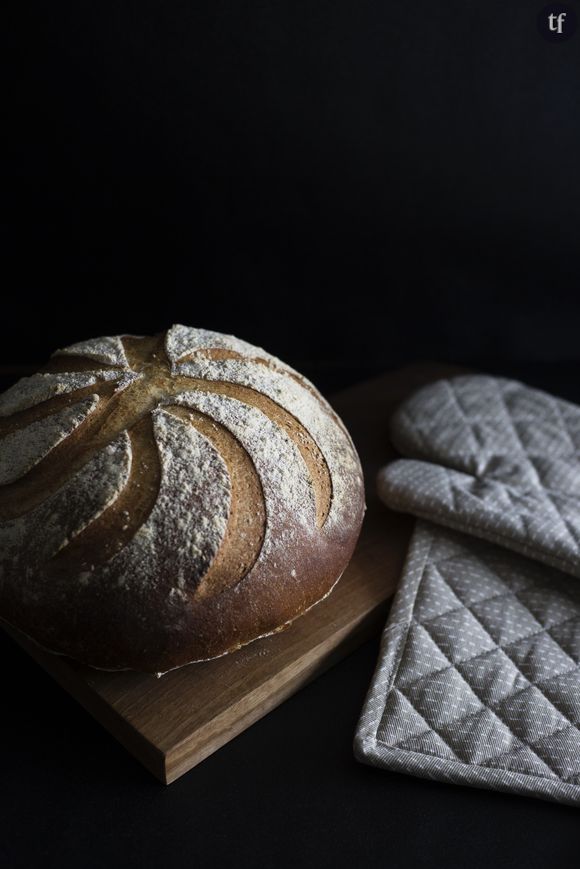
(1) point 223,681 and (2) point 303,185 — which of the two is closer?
(1) point 223,681

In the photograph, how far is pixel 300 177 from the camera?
1.77m

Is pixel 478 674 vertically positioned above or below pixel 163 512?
below

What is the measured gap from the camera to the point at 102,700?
102cm

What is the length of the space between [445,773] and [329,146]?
3.91 feet

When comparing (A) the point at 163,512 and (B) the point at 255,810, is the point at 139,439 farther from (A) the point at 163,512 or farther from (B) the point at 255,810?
(B) the point at 255,810

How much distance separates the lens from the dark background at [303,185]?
1.58 metres

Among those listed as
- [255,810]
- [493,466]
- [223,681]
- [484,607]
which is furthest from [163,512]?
[493,466]

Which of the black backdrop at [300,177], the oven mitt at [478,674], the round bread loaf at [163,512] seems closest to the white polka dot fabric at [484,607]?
the oven mitt at [478,674]

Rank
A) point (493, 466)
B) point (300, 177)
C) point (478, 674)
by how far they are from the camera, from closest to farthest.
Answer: point (478, 674) → point (493, 466) → point (300, 177)

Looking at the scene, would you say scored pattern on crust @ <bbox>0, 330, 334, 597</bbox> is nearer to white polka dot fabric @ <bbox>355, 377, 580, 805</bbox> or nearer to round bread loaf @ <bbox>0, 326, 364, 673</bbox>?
round bread loaf @ <bbox>0, 326, 364, 673</bbox>

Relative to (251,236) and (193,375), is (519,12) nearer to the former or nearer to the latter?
(251,236)

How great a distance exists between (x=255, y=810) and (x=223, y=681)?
0.15 meters

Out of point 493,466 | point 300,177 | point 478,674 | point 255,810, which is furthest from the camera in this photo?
point 300,177

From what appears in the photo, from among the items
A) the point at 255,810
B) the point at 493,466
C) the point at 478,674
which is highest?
the point at 493,466
